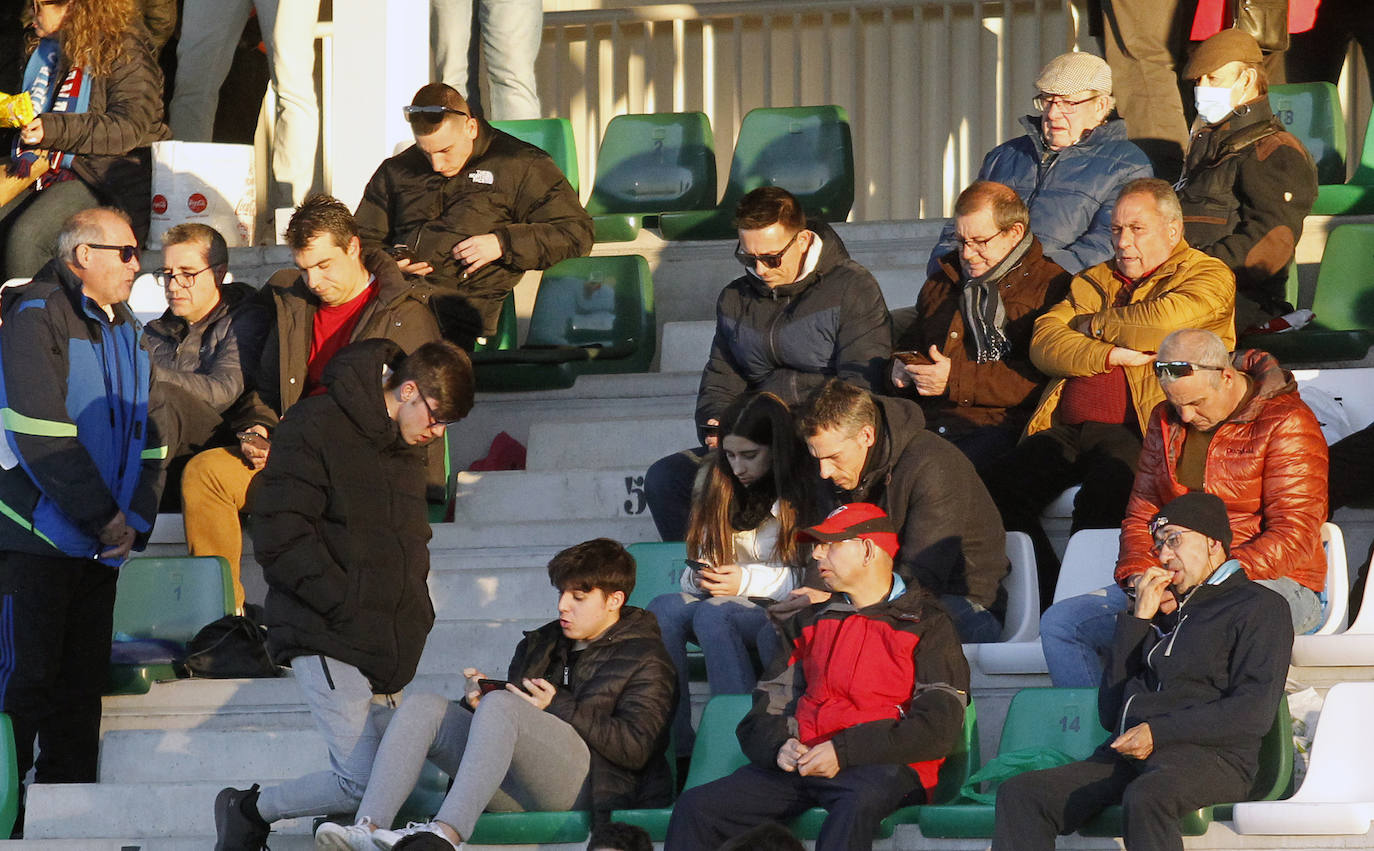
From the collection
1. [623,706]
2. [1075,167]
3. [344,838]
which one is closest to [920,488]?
[623,706]

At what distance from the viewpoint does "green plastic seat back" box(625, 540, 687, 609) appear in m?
5.58

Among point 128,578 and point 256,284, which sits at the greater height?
point 256,284

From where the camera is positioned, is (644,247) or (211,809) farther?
(644,247)

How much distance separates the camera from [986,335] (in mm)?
5945

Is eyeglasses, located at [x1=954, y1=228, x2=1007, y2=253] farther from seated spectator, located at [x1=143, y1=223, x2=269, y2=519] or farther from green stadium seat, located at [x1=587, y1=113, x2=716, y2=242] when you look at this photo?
green stadium seat, located at [x1=587, y1=113, x2=716, y2=242]

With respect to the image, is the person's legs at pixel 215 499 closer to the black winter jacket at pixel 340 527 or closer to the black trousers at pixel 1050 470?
the black winter jacket at pixel 340 527

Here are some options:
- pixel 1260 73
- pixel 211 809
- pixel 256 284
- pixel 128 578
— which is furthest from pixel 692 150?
pixel 211 809

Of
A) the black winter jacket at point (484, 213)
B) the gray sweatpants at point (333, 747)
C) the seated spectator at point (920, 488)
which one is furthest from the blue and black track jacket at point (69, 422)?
the seated spectator at point (920, 488)

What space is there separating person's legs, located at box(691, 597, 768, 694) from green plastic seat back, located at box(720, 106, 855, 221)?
3069mm

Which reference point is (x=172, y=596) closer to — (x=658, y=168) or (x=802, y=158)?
(x=658, y=168)

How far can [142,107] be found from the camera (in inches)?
298

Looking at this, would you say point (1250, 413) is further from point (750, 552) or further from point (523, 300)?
point (523, 300)

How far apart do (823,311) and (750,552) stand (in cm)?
94

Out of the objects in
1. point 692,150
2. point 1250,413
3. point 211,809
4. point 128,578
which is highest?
point 692,150
